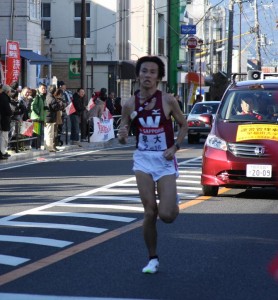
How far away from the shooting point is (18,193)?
17.2 m

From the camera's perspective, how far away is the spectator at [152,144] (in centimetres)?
934

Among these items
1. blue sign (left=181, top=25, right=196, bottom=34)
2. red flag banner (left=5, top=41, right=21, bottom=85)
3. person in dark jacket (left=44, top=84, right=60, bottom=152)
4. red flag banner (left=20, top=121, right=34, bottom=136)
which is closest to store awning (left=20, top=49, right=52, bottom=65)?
red flag banner (left=5, top=41, right=21, bottom=85)

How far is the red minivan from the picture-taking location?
53.1 feet

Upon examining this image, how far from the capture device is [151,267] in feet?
30.8

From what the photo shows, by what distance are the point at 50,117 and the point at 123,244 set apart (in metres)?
17.6

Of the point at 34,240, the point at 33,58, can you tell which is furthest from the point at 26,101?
the point at 34,240

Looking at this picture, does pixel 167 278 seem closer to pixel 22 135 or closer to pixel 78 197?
pixel 78 197

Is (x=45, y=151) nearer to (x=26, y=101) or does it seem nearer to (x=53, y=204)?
(x=26, y=101)

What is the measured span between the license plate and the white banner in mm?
18706

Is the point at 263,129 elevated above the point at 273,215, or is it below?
above

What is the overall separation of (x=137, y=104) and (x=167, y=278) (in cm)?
157

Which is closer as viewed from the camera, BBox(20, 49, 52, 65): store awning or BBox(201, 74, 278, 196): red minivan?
BBox(201, 74, 278, 196): red minivan

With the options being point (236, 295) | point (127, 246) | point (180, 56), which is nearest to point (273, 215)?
point (127, 246)

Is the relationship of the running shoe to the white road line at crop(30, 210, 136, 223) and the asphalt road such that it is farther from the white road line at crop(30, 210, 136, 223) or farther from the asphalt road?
the white road line at crop(30, 210, 136, 223)
